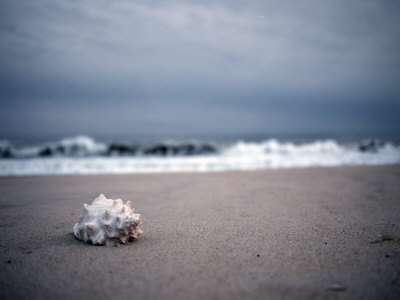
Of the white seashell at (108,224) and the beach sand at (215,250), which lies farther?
the white seashell at (108,224)

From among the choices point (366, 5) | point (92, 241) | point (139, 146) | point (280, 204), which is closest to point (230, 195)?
point (280, 204)

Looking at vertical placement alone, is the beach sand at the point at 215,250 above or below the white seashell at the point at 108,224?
below

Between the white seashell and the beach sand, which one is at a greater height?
the white seashell

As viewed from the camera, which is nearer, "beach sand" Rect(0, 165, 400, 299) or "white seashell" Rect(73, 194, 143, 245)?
"beach sand" Rect(0, 165, 400, 299)

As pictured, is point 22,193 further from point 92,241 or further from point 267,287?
point 267,287
